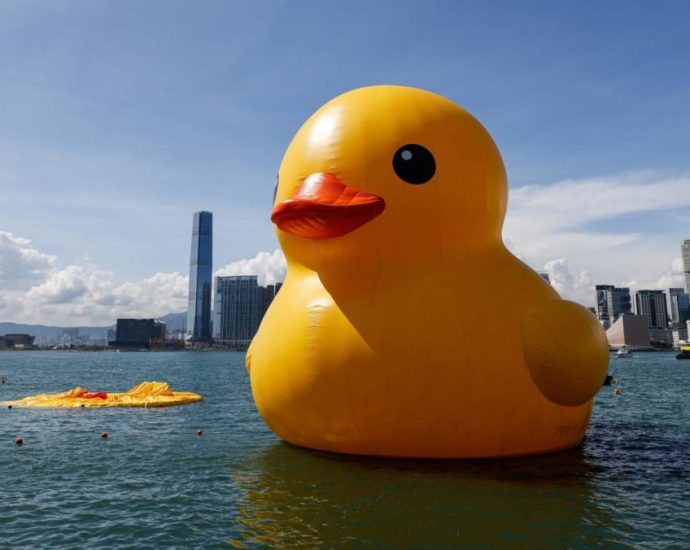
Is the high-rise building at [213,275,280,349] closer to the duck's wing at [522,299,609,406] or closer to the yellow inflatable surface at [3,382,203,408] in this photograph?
the yellow inflatable surface at [3,382,203,408]

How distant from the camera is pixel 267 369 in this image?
11133 millimetres

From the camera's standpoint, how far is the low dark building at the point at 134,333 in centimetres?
18150

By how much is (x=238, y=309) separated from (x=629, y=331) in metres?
122

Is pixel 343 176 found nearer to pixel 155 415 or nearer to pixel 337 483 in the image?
pixel 337 483

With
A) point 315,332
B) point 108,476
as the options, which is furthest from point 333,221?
point 108,476

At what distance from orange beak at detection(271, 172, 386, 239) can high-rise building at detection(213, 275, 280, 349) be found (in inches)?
7179

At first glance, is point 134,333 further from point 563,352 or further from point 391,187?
point 563,352

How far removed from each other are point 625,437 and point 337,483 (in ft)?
29.2

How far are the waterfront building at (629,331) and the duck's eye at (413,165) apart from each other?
459 ft

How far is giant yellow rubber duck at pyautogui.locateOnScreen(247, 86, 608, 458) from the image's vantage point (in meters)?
9.45

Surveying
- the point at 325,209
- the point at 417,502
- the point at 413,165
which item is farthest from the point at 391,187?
the point at 417,502

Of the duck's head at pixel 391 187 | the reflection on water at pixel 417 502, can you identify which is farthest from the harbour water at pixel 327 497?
the duck's head at pixel 391 187

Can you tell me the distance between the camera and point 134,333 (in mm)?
182250

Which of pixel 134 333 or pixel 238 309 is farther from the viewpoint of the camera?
pixel 238 309
